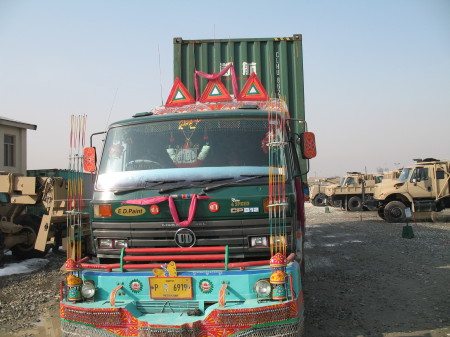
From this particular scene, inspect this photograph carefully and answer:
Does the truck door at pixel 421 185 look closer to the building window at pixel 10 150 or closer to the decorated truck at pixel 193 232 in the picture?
the decorated truck at pixel 193 232

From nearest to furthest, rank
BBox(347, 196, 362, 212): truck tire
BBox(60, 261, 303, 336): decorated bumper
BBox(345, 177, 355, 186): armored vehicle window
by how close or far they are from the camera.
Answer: BBox(60, 261, 303, 336): decorated bumper
BBox(347, 196, 362, 212): truck tire
BBox(345, 177, 355, 186): armored vehicle window

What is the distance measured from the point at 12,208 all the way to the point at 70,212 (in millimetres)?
5461

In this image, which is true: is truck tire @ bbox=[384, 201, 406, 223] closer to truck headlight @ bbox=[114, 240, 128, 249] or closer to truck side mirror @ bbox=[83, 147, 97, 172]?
truck side mirror @ bbox=[83, 147, 97, 172]

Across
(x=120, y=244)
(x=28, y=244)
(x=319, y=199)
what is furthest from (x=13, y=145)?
(x=319, y=199)

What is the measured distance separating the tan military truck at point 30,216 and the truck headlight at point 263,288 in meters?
5.34

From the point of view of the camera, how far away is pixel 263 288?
10.1 feet

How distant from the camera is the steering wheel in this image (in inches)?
149

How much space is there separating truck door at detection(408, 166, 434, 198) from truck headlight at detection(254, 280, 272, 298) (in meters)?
14.0

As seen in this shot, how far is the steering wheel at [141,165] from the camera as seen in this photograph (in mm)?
3783

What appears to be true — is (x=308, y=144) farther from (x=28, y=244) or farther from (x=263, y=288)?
(x=28, y=244)

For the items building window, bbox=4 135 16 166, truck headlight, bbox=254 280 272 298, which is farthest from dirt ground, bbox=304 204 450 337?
building window, bbox=4 135 16 166

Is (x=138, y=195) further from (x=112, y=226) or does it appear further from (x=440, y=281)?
(x=440, y=281)

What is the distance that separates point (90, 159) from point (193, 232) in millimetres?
1701

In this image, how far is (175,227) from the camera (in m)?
3.43
